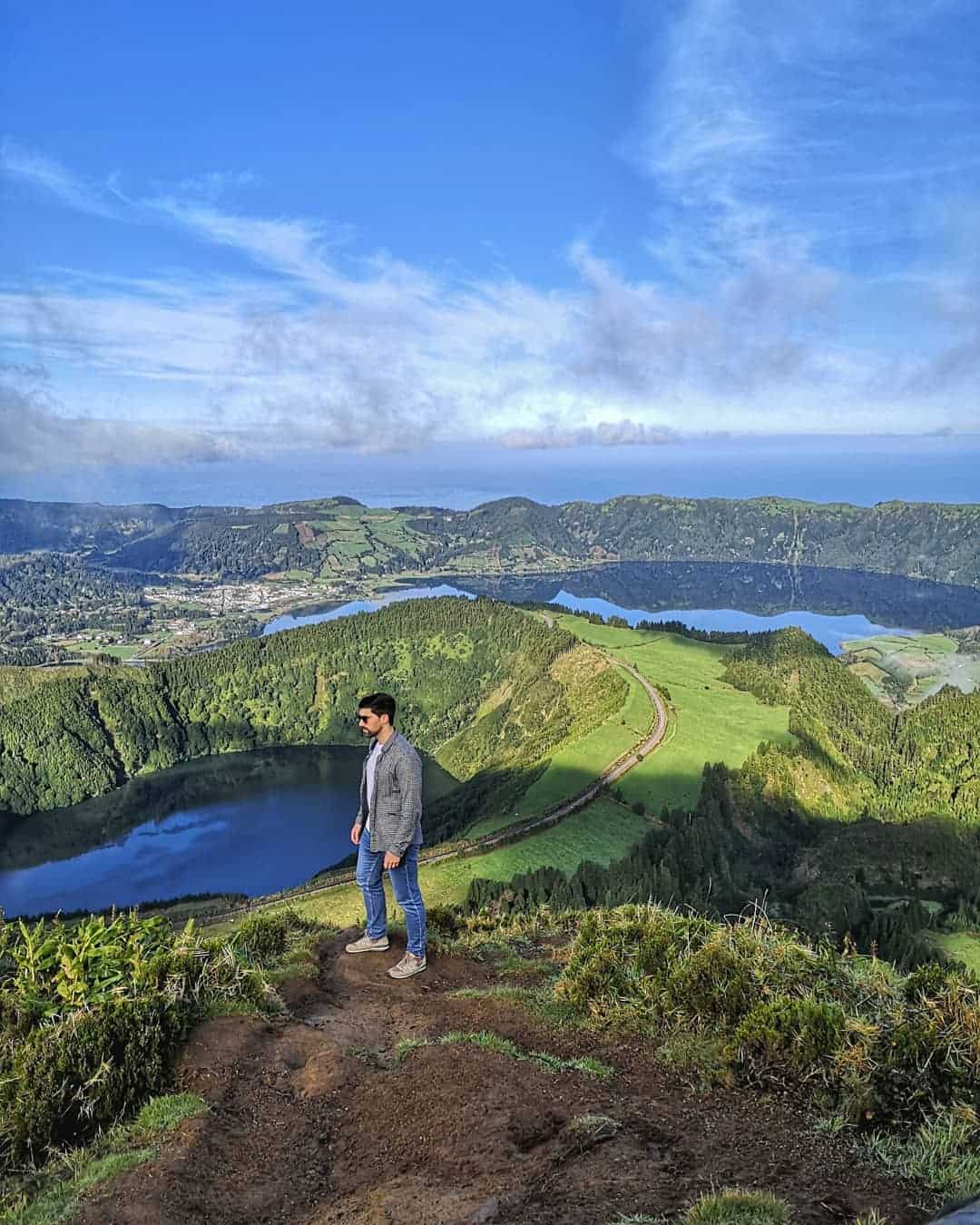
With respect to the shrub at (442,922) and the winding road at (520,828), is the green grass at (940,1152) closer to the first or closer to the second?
the shrub at (442,922)

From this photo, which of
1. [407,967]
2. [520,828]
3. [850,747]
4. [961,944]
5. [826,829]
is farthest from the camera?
[850,747]

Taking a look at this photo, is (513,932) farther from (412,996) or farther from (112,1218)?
(112,1218)

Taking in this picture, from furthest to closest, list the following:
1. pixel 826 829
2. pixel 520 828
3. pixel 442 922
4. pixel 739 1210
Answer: pixel 826 829 → pixel 520 828 → pixel 442 922 → pixel 739 1210

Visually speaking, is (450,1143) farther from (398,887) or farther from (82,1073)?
(398,887)

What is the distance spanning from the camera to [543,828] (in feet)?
289

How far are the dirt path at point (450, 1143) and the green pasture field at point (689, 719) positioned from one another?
8921cm

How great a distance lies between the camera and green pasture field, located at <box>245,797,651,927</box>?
69.1 meters

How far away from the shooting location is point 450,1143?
7.83 meters

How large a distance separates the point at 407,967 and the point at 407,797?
370cm

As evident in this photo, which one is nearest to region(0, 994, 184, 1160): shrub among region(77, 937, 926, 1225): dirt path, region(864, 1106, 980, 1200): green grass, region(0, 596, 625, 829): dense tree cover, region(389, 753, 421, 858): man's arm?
region(77, 937, 926, 1225): dirt path

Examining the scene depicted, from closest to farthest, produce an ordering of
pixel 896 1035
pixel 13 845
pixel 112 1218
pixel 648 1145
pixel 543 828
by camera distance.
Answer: pixel 112 1218
pixel 648 1145
pixel 896 1035
pixel 543 828
pixel 13 845

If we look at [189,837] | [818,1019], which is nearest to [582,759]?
[189,837]

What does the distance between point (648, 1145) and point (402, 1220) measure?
2653mm

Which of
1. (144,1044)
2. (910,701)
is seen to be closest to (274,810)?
(144,1044)
